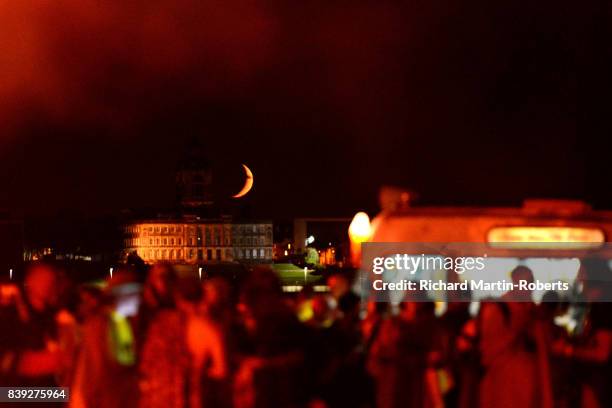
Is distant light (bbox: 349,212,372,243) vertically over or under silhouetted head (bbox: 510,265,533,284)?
over

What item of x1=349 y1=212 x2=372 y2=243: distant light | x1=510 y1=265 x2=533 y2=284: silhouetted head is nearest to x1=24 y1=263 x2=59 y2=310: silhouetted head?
x1=510 y1=265 x2=533 y2=284: silhouetted head

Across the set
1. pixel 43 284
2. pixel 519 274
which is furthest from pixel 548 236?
pixel 43 284

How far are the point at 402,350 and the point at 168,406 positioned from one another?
2622 millimetres

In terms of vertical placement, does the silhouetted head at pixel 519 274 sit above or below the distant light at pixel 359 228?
below

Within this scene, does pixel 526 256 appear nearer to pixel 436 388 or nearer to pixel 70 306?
pixel 436 388

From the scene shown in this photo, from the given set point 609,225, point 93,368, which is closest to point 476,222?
point 609,225

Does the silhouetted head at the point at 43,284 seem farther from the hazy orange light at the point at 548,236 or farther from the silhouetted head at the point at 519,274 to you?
the hazy orange light at the point at 548,236

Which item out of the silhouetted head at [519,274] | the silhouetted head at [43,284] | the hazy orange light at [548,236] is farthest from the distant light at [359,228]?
the silhouetted head at [43,284]

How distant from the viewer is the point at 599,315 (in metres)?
12.3

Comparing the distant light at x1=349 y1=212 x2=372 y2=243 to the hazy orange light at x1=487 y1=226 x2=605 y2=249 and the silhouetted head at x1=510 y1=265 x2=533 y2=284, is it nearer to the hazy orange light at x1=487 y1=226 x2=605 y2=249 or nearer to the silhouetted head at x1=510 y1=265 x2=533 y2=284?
the hazy orange light at x1=487 y1=226 x2=605 y2=249

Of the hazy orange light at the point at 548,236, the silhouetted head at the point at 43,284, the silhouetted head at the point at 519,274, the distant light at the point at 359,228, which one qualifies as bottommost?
the silhouetted head at the point at 43,284

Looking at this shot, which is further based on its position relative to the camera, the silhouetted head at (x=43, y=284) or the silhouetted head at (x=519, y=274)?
the silhouetted head at (x=519, y=274)

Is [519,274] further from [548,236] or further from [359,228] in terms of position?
[359,228]

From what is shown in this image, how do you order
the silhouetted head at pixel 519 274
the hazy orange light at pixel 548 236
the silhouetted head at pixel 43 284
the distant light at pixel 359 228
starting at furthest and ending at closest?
the distant light at pixel 359 228
the hazy orange light at pixel 548 236
the silhouetted head at pixel 519 274
the silhouetted head at pixel 43 284
